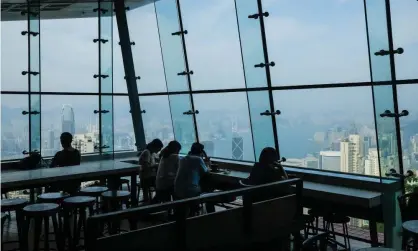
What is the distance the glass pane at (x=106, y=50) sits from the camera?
745cm

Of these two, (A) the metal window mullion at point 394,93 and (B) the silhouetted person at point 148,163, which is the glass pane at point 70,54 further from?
(A) the metal window mullion at point 394,93

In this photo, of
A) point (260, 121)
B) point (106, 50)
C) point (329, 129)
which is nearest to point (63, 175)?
point (260, 121)

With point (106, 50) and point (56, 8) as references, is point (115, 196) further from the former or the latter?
point (56, 8)

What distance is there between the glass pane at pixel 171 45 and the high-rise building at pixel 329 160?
8.80ft

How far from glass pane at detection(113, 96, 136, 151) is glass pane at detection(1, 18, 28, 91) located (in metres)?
1.67

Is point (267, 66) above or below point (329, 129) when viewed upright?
above

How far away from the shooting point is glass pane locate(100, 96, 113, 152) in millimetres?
7469

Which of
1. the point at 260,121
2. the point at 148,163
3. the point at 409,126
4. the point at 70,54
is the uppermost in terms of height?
the point at 70,54

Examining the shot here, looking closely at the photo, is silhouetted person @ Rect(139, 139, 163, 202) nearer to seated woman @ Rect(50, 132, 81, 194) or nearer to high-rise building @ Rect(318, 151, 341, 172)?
seated woman @ Rect(50, 132, 81, 194)

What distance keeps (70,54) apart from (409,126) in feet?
18.3

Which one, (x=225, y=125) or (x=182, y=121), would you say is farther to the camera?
(x=182, y=121)

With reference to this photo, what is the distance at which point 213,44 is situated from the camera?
6539mm

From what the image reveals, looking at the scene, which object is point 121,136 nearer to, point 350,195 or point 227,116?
point 227,116

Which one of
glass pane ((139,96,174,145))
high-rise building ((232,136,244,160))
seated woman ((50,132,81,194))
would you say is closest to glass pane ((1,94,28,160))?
seated woman ((50,132,81,194))
